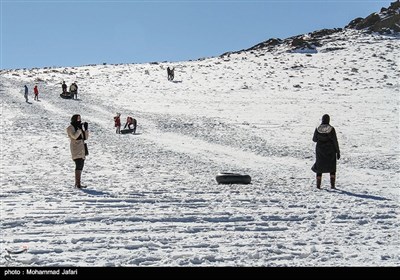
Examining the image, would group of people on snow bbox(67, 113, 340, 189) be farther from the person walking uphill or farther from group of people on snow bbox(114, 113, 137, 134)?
group of people on snow bbox(114, 113, 137, 134)

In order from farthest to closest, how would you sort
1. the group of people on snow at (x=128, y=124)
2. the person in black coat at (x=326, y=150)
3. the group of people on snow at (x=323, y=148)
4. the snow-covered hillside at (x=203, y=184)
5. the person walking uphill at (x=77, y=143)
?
the group of people on snow at (x=128, y=124), the person in black coat at (x=326, y=150), the group of people on snow at (x=323, y=148), the person walking uphill at (x=77, y=143), the snow-covered hillside at (x=203, y=184)

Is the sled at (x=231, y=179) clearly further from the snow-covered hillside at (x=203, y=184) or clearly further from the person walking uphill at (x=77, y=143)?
the person walking uphill at (x=77, y=143)

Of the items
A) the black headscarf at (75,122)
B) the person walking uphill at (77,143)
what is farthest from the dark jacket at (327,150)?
the black headscarf at (75,122)

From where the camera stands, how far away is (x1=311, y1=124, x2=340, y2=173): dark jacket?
10.2m

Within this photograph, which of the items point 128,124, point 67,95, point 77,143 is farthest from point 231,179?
point 67,95

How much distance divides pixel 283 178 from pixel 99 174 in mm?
4711

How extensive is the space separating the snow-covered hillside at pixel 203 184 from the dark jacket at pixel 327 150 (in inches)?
→ 23.9

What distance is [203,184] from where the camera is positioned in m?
10.5

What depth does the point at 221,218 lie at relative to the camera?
23.3ft

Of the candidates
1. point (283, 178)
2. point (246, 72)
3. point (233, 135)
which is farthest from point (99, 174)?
point (246, 72)

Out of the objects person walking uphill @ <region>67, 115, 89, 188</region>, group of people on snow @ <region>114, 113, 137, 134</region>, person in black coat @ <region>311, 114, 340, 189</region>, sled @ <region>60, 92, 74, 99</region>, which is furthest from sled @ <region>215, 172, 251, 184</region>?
sled @ <region>60, 92, 74, 99</region>

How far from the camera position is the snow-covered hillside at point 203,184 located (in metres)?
5.61

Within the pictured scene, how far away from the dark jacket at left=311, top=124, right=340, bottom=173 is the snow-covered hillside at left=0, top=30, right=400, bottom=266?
0.61m

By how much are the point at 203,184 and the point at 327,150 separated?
2808mm
